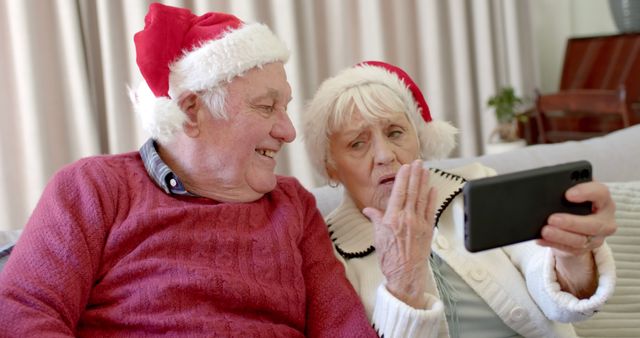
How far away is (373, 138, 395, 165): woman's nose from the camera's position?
1.49m

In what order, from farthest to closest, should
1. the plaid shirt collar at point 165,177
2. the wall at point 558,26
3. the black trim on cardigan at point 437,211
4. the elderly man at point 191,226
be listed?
the wall at point 558,26 → the black trim on cardigan at point 437,211 → the plaid shirt collar at point 165,177 → the elderly man at point 191,226

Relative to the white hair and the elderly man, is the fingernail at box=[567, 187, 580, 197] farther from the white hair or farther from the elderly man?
the white hair

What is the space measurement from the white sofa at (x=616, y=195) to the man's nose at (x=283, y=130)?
0.34 metres

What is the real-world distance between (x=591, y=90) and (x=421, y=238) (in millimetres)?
2693

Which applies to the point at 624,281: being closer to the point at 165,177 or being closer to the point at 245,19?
the point at 165,177

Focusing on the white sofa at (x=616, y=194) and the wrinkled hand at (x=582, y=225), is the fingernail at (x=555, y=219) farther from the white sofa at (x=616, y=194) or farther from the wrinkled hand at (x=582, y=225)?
the white sofa at (x=616, y=194)

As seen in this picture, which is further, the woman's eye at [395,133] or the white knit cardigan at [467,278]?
the woman's eye at [395,133]

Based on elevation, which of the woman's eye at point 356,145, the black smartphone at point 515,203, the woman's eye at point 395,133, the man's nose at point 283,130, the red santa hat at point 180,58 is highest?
the red santa hat at point 180,58

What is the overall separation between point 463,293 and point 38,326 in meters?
0.82

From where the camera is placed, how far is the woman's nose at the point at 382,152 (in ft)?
4.88

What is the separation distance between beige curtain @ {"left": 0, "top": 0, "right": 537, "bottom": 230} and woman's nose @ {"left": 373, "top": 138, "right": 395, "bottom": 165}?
30.9 inches

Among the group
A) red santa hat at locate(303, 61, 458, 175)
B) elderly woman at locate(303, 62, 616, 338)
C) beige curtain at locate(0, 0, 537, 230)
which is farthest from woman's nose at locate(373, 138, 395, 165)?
beige curtain at locate(0, 0, 537, 230)

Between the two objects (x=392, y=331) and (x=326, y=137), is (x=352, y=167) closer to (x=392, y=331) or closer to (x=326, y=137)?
(x=326, y=137)

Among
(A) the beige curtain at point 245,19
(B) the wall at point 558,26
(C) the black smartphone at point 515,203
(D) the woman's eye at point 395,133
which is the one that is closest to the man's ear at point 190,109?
(D) the woman's eye at point 395,133
